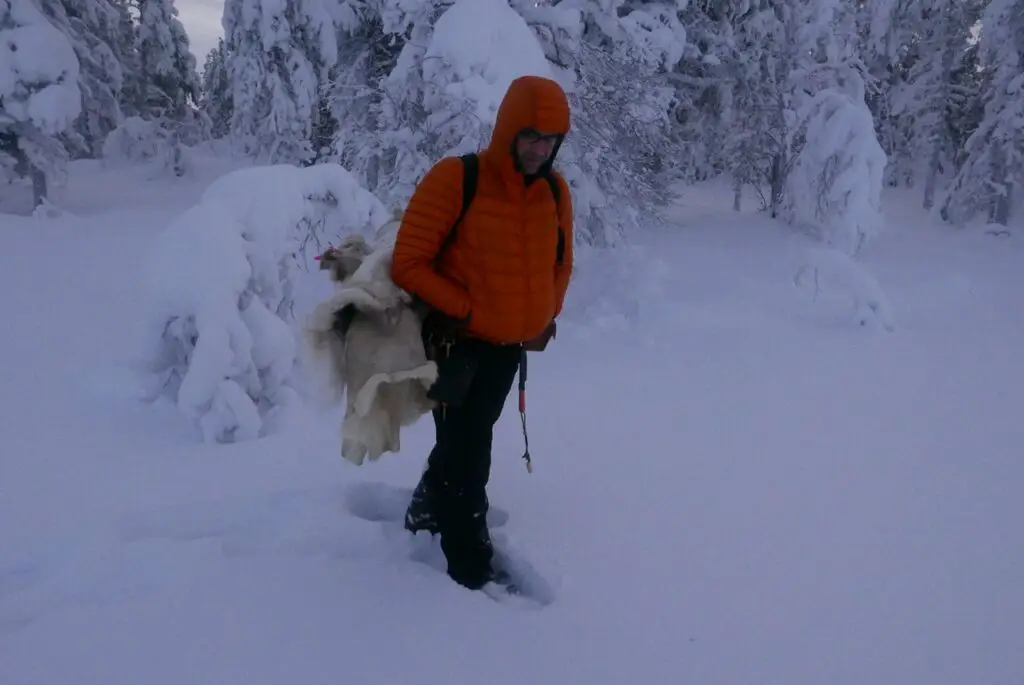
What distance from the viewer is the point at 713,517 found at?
3.85m

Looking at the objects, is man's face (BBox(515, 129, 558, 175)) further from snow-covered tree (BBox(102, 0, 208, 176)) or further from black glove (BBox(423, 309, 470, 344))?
snow-covered tree (BBox(102, 0, 208, 176))

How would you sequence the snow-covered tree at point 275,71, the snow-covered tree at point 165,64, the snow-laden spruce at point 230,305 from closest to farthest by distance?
the snow-laden spruce at point 230,305 < the snow-covered tree at point 275,71 < the snow-covered tree at point 165,64

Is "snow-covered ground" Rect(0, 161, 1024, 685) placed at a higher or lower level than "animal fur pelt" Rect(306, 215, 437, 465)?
lower

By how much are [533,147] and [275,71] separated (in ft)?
56.4

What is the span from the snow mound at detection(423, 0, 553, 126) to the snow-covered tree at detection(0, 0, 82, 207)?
9.86 metres

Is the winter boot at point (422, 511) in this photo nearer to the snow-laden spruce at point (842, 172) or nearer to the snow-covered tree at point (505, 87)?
the snow-covered tree at point (505, 87)

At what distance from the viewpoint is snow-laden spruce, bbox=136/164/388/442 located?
4609 mm

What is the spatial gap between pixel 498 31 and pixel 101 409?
200 inches

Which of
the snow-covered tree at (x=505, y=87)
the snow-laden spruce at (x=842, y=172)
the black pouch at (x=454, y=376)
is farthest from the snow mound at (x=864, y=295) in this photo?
the black pouch at (x=454, y=376)

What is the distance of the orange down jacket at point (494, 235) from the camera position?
2613 mm

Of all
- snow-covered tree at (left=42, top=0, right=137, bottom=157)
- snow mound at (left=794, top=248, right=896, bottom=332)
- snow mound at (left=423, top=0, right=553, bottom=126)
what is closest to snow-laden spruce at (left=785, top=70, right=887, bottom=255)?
snow mound at (left=794, top=248, right=896, bottom=332)

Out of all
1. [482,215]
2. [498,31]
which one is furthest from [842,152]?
[482,215]

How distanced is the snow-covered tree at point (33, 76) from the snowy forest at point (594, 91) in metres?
0.03

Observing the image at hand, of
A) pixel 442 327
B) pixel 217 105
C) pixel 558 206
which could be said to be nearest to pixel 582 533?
pixel 442 327
